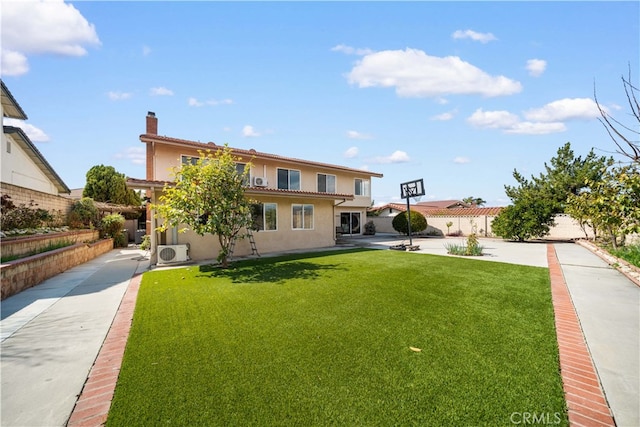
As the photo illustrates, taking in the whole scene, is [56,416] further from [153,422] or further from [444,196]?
[444,196]

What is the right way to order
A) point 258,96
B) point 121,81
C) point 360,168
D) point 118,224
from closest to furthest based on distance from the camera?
point 121,81 < point 258,96 < point 118,224 < point 360,168

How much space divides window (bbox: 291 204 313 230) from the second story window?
32.9 ft

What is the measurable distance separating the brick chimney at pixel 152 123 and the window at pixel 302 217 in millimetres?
8730

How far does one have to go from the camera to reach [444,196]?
47.2 m

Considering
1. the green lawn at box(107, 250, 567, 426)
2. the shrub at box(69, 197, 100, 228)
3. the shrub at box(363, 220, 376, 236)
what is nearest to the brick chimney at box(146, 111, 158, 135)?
the shrub at box(69, 197, 100, 228)

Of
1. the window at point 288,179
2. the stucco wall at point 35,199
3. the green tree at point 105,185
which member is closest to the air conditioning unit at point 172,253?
the stucco wall at point 35,199

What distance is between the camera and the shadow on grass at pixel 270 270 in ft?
29.4

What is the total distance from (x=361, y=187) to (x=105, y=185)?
2538 cm

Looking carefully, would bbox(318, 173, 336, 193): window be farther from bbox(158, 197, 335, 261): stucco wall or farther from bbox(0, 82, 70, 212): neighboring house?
bbox(0, 82, 70, 212): neighboring house

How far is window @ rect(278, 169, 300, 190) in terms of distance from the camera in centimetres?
2019

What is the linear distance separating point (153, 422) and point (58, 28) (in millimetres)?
9473

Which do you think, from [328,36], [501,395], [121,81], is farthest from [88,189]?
[501,395]

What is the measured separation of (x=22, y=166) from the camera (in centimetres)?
1736

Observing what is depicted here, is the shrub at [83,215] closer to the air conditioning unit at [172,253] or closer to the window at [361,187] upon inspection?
the air conditioning unit at [172,253]
